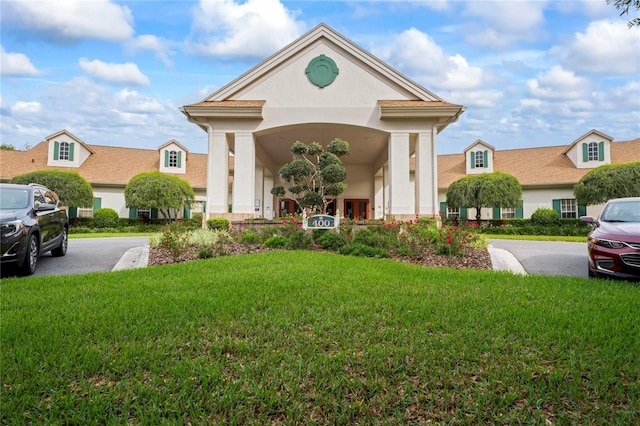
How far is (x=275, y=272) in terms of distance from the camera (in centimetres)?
591

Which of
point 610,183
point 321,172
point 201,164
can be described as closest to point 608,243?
point 321,172

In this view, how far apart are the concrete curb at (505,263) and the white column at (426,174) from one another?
4.72 metres

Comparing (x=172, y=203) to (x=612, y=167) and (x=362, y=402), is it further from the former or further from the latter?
(x=612, y=167)

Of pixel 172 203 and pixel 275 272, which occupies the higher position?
pixel 172 203

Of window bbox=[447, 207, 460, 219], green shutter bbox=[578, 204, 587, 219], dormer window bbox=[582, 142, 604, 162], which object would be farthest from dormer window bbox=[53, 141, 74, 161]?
dormer window bbox=[582, 142, 604, 162]

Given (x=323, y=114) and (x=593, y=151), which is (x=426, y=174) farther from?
(x=593, y=151)

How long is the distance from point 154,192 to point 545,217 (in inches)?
942

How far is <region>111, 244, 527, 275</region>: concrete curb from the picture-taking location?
7.87m

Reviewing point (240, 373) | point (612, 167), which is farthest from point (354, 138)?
point (240, 373)

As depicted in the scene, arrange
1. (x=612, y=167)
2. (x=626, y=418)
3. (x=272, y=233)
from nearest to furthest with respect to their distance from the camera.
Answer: (x=626, y=418) → (x=272, y=233) → (x=612, y=167)

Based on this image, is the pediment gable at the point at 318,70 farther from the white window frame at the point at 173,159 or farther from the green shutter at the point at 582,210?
the green shutter at the point at 582,210

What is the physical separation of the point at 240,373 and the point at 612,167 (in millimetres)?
23202

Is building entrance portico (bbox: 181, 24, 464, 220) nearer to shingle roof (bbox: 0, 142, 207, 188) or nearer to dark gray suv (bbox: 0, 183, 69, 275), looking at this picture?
dark gray suv (bbox: 0, 183, 69, 275)

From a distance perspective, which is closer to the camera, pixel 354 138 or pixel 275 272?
pixel 275 272
